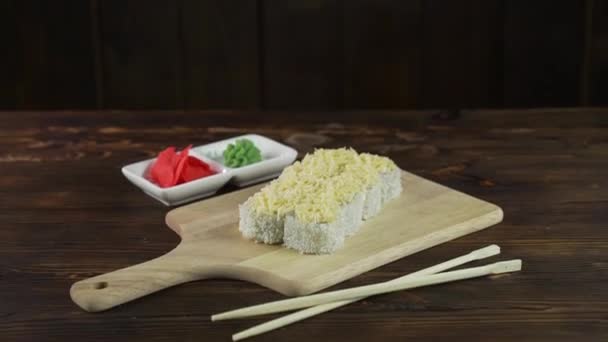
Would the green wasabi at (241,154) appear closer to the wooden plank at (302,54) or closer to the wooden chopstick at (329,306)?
the wooden chopstick at (329,306)

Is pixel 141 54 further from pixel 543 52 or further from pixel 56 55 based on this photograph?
pixel 543 52

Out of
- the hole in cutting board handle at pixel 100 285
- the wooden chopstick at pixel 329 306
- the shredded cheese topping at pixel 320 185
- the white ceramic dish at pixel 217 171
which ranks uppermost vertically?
the shredded cheese topping at pixel 320 185

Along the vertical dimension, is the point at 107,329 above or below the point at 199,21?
below

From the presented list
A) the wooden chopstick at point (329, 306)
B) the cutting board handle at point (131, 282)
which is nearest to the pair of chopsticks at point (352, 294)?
the wooden chopstick at point (329, 306)

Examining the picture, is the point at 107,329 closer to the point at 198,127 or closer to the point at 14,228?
the point at 14,228

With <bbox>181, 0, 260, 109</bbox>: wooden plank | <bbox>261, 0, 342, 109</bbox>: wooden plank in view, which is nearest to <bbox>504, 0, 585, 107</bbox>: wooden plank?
<bbox>261, 0, 342, 109</bbox>: wooden plank

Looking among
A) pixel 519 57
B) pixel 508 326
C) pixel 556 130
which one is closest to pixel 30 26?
pixel 519 57

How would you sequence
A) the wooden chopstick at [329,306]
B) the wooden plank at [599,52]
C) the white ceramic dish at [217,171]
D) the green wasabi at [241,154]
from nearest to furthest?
the wooden chopstick at [329,306]
the white ceramic dish at [217,171]
the green wasabi at [241,154]
the wooden plank at [599,52]

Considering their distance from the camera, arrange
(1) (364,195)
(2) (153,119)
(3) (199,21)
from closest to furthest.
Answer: (1) (364,195), (2) (153,119), (3) (199,21)
